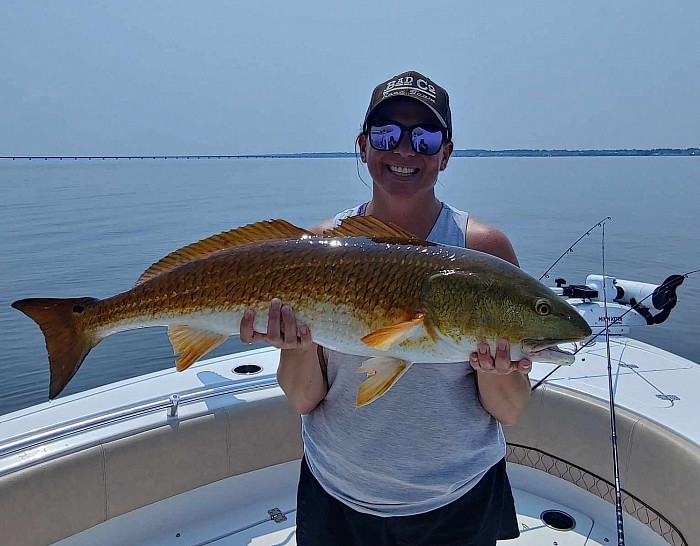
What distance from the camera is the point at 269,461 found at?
4.34 metres

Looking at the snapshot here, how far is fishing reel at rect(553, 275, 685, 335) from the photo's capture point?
5.76 metres

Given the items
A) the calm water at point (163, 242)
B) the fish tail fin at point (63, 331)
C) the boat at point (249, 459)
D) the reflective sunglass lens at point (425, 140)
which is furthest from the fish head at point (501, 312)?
the calm water at point (163, 242)

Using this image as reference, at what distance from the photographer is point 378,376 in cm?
203

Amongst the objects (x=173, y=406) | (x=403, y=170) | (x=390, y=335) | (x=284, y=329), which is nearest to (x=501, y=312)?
(x=390, y=335)

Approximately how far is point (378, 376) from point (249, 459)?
256 cm

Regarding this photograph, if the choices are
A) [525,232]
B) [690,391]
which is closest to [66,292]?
[690,391]

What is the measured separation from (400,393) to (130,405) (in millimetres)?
2409

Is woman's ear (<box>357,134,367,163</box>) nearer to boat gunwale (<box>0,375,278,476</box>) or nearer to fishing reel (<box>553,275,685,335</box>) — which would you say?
boat gunwale (<box>0,375,278,476</box>)

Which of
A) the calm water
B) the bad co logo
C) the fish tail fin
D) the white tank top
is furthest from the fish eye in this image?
the calm water

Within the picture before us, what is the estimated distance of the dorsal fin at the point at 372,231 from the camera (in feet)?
7.27

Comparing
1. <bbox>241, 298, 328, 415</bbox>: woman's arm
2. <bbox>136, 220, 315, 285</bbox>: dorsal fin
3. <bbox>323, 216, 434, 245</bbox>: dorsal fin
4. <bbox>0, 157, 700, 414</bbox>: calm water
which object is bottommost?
<bbox>0, 157, 700, 414</bbox>: calm water

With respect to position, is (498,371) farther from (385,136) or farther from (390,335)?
(385,136)

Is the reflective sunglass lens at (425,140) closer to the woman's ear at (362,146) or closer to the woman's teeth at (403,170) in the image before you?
the woman's teeth at (403,170)

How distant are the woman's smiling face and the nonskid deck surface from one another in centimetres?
297
